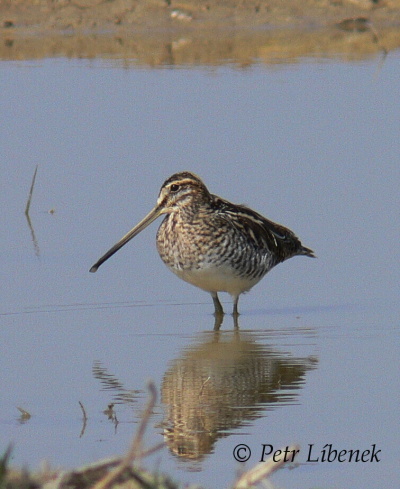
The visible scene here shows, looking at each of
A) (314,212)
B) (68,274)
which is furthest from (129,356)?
(314,212)

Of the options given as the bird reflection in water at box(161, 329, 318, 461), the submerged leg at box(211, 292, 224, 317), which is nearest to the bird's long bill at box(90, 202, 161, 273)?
the submerged leg at box(211, 292, 224, 317)

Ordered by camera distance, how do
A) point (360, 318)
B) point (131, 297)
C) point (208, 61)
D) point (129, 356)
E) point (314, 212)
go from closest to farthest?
1. point (129, 356)
2. point (360, 318)
3. point (131, 297)
4. point (314, 212)
5. point (208, 61)

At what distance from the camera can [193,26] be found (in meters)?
17.1

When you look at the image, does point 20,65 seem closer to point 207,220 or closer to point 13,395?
point 207,220

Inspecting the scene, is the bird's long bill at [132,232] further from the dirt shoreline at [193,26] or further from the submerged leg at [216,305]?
the dirt shoreline at [193,26]

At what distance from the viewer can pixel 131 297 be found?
792cm

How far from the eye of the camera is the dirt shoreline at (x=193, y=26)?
1633 centimetres

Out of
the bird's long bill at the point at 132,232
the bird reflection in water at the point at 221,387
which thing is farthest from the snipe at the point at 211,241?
the bird reflection in water at the point at 221,387

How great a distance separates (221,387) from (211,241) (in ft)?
6.06

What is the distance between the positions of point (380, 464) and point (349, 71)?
9617 millimetres

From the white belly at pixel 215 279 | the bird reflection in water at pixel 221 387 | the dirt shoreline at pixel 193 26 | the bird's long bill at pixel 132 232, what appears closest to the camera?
the bird reflection in water at pixel 221 387

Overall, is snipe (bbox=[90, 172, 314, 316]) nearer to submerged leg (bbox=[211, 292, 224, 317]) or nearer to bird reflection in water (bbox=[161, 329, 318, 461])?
submerged leg (bbox=[211, 292, 224, 317])

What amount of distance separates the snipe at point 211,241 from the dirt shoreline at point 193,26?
26.4ft

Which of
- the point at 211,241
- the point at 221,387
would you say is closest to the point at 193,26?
the point at 211,241
